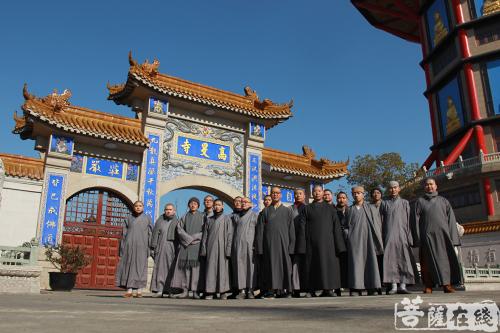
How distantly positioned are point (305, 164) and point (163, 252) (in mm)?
9313

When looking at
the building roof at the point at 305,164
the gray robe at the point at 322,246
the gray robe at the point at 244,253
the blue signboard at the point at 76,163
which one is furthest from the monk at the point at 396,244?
the building roof at the point at 305,164

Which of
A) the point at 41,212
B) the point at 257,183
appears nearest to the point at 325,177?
the point at 257,183

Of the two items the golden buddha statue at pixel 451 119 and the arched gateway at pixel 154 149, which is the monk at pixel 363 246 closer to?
the arched gateway at pixel 154 149

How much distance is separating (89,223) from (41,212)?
4.39 ft

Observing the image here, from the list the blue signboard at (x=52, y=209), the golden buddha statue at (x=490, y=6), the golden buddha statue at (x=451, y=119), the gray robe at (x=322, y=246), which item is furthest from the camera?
the golden buddha statue at (x=451, y=119)

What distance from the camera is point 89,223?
11.9 metres

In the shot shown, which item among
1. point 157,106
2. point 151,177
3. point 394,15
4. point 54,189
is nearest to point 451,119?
point 394,15

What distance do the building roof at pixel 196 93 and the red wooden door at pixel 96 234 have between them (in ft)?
10.7

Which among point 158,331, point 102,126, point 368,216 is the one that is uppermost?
point 102,126

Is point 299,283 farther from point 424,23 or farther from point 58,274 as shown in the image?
point 424,23

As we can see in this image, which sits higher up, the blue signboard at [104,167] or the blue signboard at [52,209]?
the blue signboard at [104,167]

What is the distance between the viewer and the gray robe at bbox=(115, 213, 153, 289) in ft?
22.6

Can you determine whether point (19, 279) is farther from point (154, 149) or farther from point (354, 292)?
point (354, 292)

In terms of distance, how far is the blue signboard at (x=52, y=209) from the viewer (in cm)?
1083
